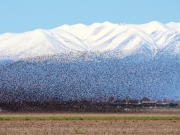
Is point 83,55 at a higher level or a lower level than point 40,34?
lower

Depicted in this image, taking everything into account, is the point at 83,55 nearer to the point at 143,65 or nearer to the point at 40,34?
the point at 143,65

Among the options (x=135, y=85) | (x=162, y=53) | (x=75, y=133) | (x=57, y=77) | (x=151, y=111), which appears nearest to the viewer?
(x=75, y=133)

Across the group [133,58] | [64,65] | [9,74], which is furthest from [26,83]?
[133,58]

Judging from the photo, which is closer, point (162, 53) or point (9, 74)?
point (9, 74)

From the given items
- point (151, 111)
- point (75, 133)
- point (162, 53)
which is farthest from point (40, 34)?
point (75, 133)

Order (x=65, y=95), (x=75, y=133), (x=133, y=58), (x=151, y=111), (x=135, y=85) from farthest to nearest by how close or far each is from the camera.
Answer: (x=133, y=58) → (x=135, y=85) → (x=65, y=95) → (x=151, y=111) → (x=75, y=133)

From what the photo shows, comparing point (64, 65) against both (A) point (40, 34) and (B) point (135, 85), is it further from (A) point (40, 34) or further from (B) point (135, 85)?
(A) point (40, 34)

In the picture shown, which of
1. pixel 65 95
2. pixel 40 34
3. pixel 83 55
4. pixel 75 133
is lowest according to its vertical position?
pixel 75 133
